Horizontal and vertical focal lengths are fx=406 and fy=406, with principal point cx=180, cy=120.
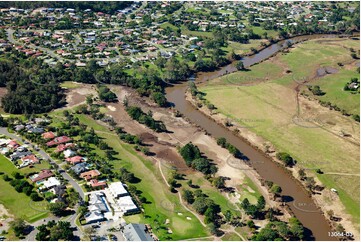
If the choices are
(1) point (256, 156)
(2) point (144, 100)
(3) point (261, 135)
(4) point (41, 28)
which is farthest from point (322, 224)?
(4) point (41, 28)

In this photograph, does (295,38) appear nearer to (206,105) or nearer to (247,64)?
(247,64)

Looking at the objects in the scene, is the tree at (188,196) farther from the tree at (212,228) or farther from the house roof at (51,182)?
the house roof at (51,182)

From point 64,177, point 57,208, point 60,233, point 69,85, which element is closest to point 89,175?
point 64,177

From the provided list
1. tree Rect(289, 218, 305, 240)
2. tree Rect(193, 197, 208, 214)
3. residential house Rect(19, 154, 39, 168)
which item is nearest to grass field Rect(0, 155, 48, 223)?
residential house Rect(19, 154, 39, 168)

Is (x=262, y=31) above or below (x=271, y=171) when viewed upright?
above

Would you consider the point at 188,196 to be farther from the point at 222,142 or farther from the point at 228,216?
the point at 222,142

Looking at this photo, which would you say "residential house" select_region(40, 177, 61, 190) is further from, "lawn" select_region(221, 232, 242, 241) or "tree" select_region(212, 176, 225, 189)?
"lawn" select_region(221, 232, 242, 241)
